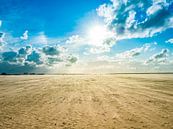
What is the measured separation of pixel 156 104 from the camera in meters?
16.5

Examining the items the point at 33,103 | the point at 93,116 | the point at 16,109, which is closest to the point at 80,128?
the point at 93,116

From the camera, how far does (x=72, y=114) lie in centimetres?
1369

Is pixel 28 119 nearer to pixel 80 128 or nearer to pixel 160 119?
pixel 80 128

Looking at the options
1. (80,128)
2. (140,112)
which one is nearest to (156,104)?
(140,112)

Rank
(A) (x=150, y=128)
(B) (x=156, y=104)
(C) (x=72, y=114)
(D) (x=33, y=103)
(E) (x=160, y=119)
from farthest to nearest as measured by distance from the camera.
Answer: (D) (x=33, y=103) → (B) (x=156, y=104) → (C) (x=72, y=114) → (E) (x=160, y=119) → (A) (x=150, y=128)

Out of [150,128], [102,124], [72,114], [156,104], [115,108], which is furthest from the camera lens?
[156,104]

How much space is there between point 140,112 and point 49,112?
6230 mm

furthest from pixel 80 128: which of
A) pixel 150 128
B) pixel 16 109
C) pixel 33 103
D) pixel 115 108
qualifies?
pixel 33 103

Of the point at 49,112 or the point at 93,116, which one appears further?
the point at 49,112

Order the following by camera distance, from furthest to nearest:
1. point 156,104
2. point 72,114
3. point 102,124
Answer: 1. point 156,104
2. point 72,114
3. point 102,124

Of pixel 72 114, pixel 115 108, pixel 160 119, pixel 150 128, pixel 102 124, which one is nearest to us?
pixel 150 128

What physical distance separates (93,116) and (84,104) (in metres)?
3.66

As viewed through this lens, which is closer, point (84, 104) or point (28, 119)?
point (28, 119)

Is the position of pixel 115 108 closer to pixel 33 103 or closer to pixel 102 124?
pixel 102 124
